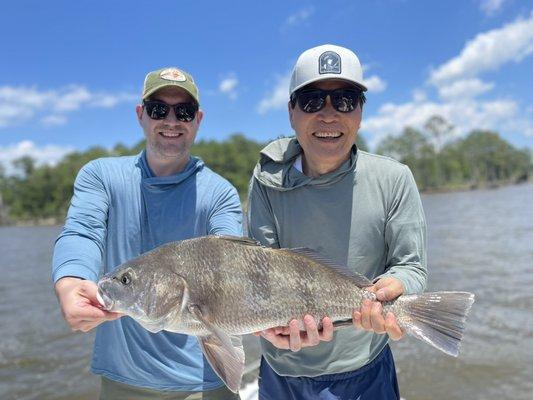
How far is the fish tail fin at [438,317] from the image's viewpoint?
257cm

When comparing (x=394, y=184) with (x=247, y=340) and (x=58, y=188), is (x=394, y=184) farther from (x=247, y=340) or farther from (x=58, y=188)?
(x=58, y=188)

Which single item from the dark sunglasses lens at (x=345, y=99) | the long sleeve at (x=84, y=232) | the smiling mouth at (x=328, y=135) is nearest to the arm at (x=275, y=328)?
Answer: the smiling mouth at (x=328, y=135)

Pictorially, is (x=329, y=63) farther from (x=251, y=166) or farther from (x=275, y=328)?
(x=251, y=166)

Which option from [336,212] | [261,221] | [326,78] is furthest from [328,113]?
[261,221]

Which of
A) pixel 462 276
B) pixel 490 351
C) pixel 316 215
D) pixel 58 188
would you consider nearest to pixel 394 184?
pixel 316 215

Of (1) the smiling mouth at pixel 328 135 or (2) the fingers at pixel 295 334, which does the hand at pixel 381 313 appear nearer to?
(2) the fingers at pixel 295 334

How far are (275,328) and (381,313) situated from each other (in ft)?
2.01

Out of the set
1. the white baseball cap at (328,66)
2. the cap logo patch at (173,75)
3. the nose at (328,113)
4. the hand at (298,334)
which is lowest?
the hand at (298,334)

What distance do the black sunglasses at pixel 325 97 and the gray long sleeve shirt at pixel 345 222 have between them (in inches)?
13.2

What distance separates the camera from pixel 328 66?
9.39 ft

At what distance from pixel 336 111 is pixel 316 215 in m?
0.66

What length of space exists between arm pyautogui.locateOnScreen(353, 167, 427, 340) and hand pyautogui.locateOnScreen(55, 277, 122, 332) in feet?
4.71

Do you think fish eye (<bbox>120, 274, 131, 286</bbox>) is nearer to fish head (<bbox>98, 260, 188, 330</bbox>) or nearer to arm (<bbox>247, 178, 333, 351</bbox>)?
fish head (<bbox>98, 260, 188, 330</bbox>)

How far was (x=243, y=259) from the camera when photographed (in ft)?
9.16
